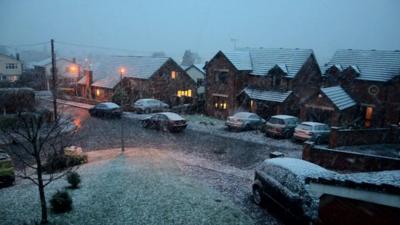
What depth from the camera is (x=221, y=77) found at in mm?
38156

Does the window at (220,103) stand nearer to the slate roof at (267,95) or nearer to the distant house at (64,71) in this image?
the slate roof at (267,95)

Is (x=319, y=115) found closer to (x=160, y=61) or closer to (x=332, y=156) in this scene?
(x=332, y=156)

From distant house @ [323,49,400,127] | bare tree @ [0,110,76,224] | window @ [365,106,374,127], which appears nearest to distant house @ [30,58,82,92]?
bare tree @ [0,110,76,224]

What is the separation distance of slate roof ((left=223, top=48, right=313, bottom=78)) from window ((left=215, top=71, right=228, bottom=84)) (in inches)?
65.9

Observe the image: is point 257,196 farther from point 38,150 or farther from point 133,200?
point 38,150

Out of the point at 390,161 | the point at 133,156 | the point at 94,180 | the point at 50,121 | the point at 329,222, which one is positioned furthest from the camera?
the point at 50,121

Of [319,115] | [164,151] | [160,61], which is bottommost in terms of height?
[164,151]

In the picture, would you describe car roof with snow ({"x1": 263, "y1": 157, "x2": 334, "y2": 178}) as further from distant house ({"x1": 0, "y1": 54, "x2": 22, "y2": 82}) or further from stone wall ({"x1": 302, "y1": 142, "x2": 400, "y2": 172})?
distant house ({"x1": 0, "y1": 54, "x2": 22, "y2": 82})

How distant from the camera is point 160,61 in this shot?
152 ft

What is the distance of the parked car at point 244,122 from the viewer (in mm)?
30219

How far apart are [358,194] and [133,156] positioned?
15.3 meters

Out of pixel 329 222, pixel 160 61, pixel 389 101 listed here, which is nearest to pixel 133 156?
pixel 329 222

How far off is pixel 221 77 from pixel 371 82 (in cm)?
1513

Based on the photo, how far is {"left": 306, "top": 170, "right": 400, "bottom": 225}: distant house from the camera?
23.8ft
